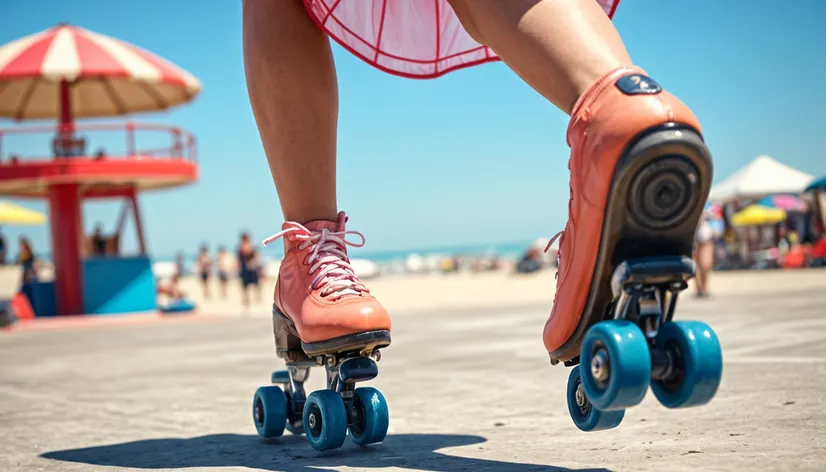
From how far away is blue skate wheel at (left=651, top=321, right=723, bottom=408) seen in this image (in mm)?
1293

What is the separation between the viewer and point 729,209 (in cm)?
2766

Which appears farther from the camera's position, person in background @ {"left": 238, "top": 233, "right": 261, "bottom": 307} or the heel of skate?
person in background @ {"left": 238, "top": 233, "right": 261, "bottom": 307}

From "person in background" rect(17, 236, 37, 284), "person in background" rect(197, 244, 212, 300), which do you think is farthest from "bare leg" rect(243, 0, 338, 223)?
"person in background" rect(197, 244, 212, 300)

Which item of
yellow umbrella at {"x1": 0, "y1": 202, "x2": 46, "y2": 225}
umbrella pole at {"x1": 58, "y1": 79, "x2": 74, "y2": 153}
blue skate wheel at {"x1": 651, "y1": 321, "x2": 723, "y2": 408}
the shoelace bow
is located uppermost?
umbrella pole at {"x1": 58, "y1": 79, "x2": 74, "y2": 153}

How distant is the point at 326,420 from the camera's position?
1885mm

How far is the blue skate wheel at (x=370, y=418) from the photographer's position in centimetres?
196

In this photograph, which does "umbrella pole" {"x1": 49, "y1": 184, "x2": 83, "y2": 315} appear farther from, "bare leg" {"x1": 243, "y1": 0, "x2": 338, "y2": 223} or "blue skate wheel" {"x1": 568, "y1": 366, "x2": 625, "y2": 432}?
"blue skate wheel" {"x1": 568, "y1": 366, "x2": 625, "y2": 432}

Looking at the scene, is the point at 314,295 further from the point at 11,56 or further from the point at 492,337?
the point at 11,56

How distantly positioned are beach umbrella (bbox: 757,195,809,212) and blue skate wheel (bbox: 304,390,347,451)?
24.5 metres

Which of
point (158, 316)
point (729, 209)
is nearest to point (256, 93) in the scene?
point (158, 316)

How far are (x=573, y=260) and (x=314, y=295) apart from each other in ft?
2.21

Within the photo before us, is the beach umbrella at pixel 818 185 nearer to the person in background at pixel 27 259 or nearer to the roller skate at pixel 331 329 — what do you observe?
the person in background at pixel 27 259

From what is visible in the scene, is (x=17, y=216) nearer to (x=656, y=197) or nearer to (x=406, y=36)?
(x=406, y=36)

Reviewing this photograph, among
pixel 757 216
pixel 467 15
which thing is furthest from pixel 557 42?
pixel 757 216
